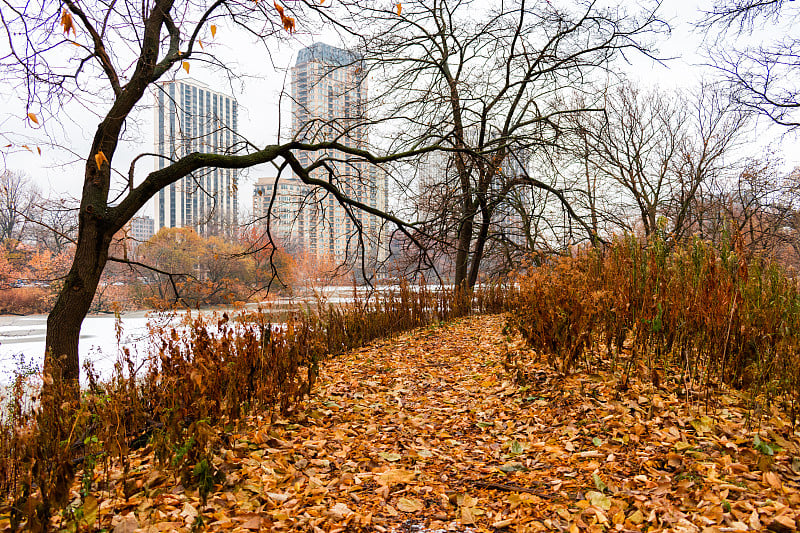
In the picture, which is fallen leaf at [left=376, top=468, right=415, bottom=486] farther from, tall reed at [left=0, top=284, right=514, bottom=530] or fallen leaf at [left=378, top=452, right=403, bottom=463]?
tall reed at [left=0, top=284, right=514, bottom=530]

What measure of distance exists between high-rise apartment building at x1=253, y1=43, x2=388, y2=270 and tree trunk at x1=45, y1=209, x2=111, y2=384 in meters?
1.74

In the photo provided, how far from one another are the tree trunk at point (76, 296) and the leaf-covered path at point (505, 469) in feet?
6.88

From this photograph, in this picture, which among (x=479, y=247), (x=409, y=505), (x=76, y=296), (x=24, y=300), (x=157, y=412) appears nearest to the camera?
(x=409, y=505)

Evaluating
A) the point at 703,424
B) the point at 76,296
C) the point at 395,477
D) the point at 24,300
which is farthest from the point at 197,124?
the point at 24,300

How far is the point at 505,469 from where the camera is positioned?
8.38 ft

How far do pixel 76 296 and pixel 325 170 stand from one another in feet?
12.9

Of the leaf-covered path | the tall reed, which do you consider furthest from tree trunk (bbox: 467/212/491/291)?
the leaf-covered path

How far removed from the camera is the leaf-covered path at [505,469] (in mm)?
1970

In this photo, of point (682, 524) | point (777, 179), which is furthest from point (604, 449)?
point (777, 179)

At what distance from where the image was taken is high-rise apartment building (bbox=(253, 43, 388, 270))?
19.3 ft

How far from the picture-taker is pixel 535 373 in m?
3.89

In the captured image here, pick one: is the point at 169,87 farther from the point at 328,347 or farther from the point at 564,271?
the point at 564,271

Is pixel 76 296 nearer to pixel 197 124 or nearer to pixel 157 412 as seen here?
pixel 157 412

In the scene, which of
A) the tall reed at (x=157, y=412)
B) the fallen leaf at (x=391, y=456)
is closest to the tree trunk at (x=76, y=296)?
the tall reed at (x=157, y=412)
